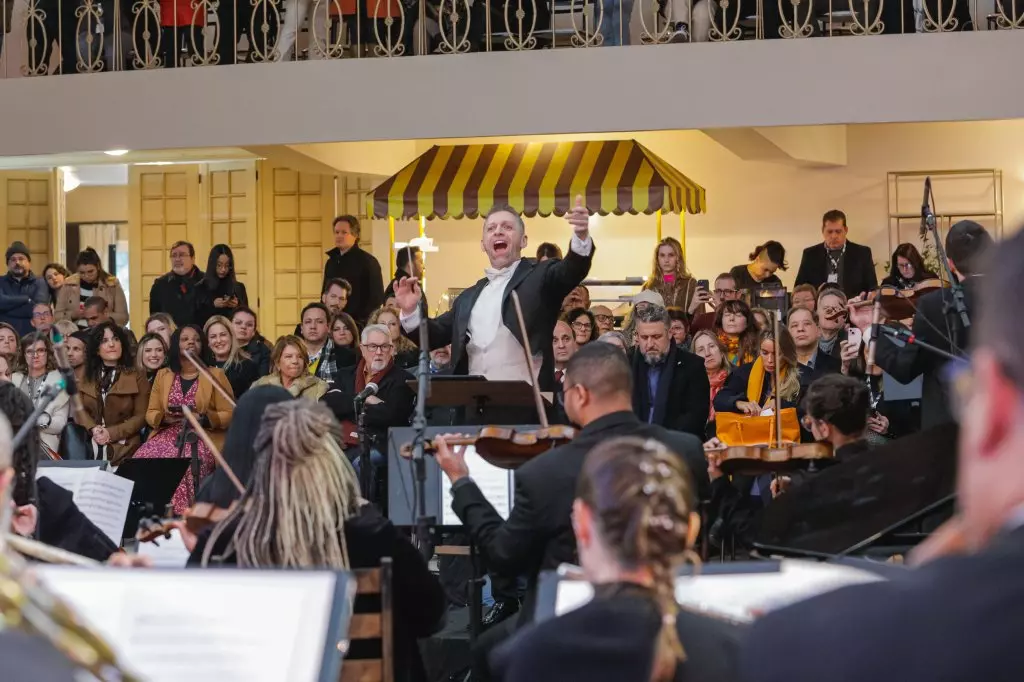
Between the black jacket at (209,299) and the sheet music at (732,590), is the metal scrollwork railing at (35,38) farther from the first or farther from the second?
the sheet music at (732,590)

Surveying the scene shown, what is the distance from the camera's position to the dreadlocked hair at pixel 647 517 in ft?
7.16

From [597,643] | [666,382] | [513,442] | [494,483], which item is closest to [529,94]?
[666,382]

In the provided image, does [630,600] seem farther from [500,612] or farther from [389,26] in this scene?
[389,26]

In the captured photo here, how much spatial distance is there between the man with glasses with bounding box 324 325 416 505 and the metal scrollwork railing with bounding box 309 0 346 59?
11.4 ft

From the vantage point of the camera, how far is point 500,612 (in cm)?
605

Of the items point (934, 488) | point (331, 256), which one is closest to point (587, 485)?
point (934, 488)

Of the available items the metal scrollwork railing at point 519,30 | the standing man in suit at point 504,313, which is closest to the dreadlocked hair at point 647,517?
the standing man in suit at point 504,313

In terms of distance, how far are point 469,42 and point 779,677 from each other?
9.77m

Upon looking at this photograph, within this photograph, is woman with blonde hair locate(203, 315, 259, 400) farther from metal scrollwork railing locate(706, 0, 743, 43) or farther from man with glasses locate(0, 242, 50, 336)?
metal scrollwork railing locate(706, 0, 743, 43)

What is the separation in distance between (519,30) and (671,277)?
2.00 meters

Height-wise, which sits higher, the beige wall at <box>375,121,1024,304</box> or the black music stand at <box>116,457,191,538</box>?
the beige wall at <box>375,121,1024,304</box>

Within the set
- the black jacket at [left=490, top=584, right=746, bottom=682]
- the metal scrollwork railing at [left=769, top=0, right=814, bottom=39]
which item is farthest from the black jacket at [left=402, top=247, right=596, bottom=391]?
the metal scrollwork railing at [left=769, top=0, right=814, bottom=39]

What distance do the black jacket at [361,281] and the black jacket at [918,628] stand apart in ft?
33.1

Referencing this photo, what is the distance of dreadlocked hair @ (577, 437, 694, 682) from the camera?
7.16 feet
